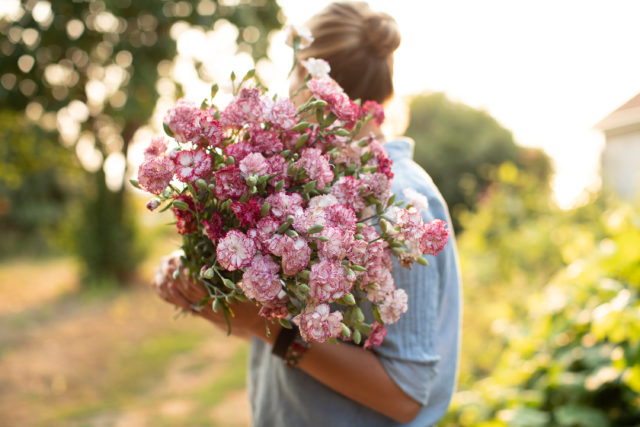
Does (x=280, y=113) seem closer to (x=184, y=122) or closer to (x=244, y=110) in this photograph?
(x=244, y=110)

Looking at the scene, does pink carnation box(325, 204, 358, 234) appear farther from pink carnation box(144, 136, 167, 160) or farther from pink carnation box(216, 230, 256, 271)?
pink carnation box(144, 136, 167, 160)

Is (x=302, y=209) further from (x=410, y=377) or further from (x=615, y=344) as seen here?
(x=615, y=344)

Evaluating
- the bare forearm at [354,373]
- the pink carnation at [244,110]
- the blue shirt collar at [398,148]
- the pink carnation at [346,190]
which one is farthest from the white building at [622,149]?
the pink carnation at [244,110]

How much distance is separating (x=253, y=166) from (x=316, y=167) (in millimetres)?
128

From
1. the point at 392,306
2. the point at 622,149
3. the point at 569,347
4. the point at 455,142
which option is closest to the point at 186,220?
the point at 392,306

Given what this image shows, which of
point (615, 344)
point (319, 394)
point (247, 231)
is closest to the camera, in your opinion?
point (247, 231)

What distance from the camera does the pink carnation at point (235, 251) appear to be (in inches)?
35.4

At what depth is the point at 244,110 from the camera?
3.41ft

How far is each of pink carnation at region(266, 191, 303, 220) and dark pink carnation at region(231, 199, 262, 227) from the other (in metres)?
0.03

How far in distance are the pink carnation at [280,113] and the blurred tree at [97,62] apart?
7.57 meters

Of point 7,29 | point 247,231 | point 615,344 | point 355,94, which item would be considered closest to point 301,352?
point 247,231

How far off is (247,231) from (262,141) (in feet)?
0.67

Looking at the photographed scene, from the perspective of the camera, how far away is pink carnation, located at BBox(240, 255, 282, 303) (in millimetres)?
897

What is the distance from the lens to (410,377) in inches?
51.1
